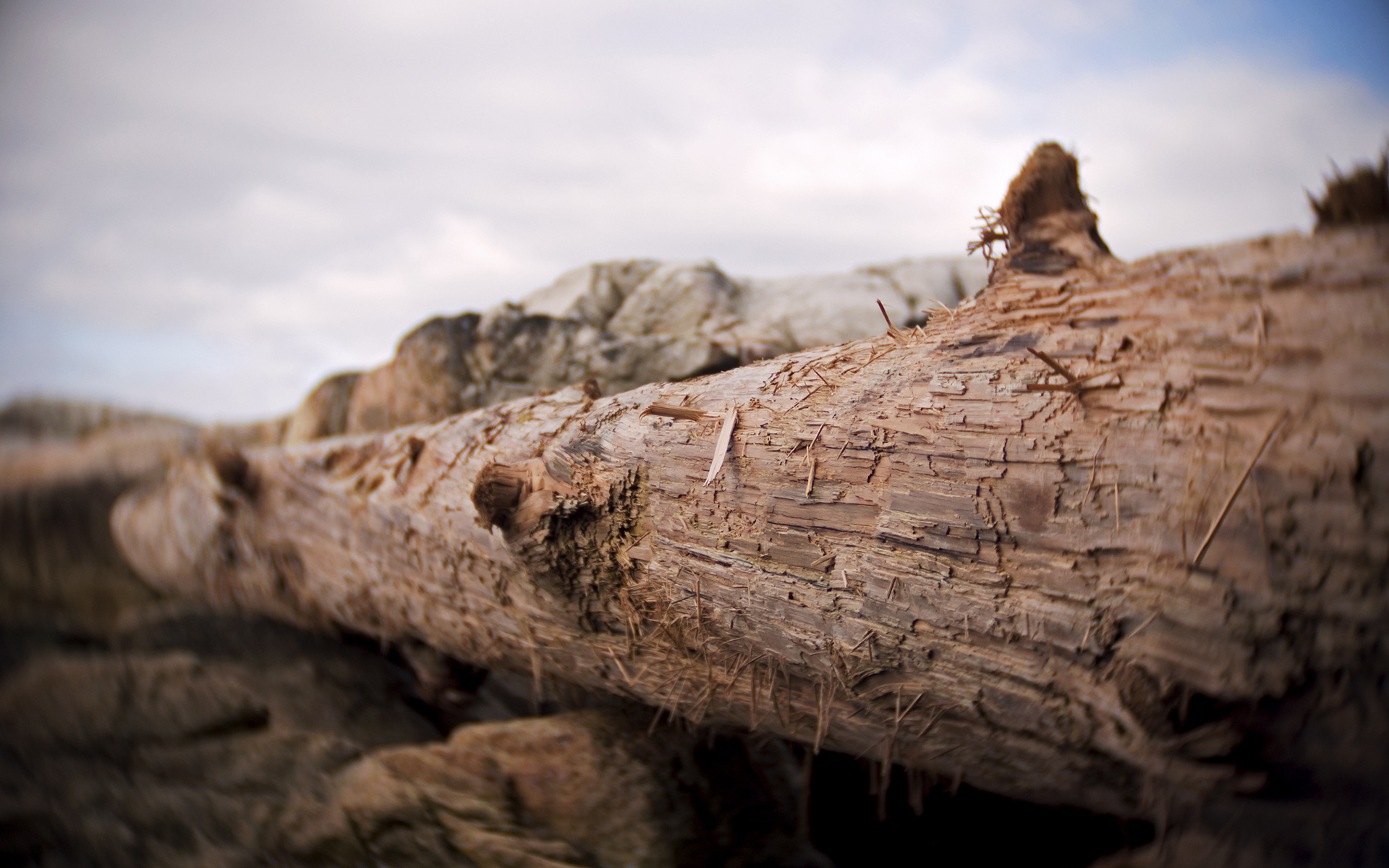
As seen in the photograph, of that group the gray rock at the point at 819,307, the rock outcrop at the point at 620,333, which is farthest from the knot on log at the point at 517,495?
the gray rock at the point at 819,307

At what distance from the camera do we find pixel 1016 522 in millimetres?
1408

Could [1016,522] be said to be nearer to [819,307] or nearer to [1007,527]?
[1007,527]

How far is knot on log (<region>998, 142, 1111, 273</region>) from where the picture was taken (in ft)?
5.23

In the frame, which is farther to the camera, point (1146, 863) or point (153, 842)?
point (153, 842)

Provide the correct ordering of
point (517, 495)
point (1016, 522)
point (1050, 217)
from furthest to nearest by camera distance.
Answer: point (517, 495)
point (1050, 217)
point (1016, 522)

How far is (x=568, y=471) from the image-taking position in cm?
208

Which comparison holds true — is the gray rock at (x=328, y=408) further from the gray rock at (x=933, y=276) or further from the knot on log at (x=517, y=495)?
the gray rock at (x=933, y=276)

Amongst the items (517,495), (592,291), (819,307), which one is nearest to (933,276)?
(819,307)

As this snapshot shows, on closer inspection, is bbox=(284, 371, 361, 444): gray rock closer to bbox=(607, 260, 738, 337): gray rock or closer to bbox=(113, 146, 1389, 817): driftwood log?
bbox=(607, 260, 738, 337): gray rock

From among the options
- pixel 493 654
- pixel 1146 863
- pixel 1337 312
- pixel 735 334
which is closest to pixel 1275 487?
pixel 1337 312

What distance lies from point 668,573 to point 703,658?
30 cm

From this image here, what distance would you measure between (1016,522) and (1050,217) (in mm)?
804

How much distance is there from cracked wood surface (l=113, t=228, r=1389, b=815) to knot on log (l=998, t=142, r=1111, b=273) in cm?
6

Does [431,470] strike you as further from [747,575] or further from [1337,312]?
[1337,312]
